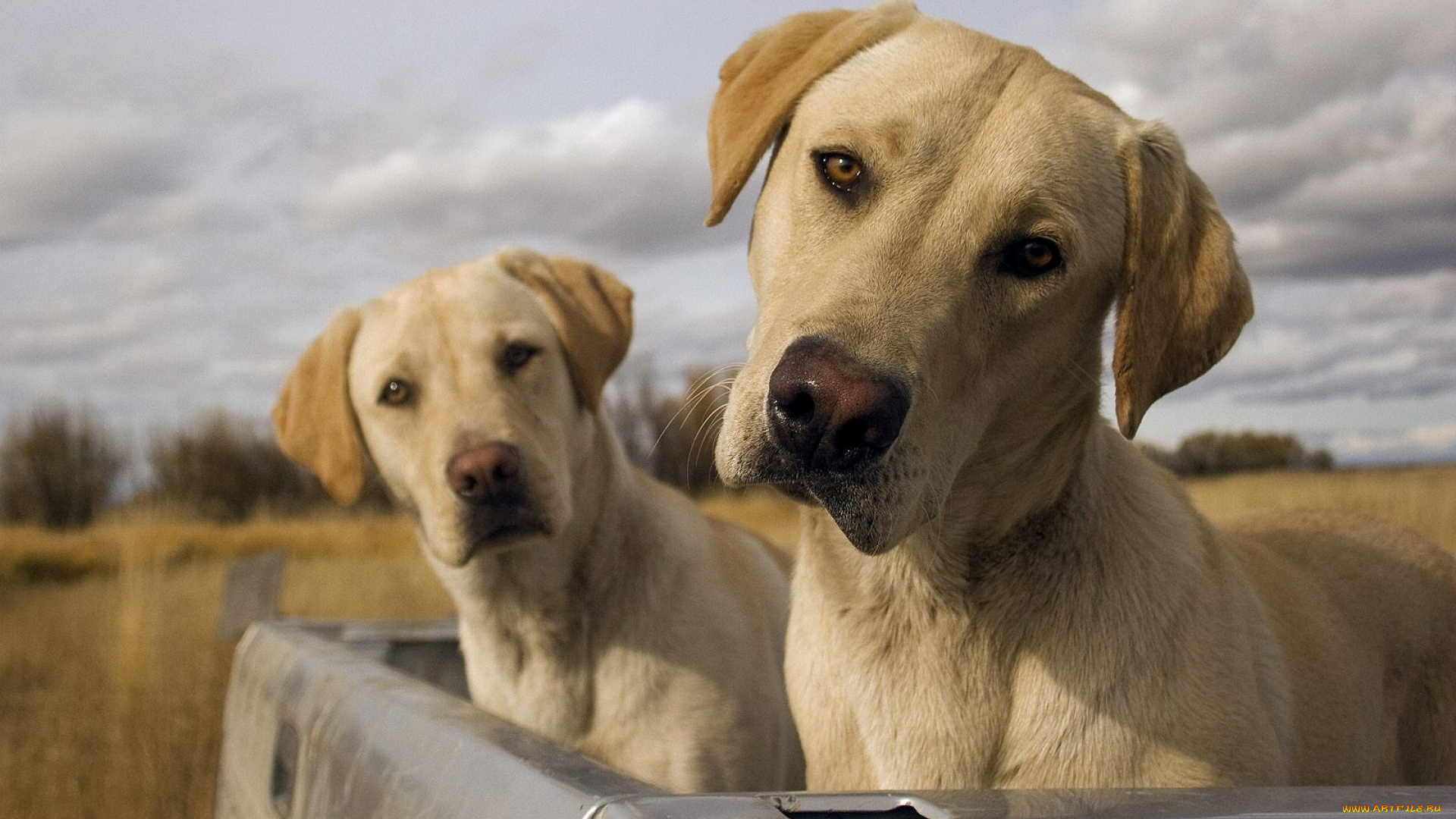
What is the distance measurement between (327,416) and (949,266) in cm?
237

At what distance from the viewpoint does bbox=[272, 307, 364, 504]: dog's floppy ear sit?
3561mm

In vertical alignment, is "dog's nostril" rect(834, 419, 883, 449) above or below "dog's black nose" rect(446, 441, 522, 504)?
above

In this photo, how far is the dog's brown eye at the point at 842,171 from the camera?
198 cm

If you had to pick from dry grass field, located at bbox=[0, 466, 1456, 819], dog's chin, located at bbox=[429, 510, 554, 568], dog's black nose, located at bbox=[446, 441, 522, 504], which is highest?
dog's black nose, located at bbox=[446, 441, 522, 504]

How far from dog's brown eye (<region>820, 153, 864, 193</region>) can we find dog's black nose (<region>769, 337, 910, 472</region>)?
17.6 inches

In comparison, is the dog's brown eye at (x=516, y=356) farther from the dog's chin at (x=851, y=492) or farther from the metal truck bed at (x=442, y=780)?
the dog's chin at (x=851, y=492)

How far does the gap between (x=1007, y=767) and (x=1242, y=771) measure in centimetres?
36

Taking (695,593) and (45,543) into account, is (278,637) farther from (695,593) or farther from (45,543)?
(45,543)

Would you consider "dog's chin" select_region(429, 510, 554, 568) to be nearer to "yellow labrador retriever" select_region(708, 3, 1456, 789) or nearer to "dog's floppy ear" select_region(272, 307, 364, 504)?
"dog's floppy ear" select_region(272, 307, 364, 504)

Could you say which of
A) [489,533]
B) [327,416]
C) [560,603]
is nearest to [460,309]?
[327,416]

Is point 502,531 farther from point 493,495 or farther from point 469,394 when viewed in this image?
point 469,394

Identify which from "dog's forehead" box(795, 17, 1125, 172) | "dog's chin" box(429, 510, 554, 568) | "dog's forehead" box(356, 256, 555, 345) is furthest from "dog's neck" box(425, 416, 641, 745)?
"dog's forehead" box(795, 17, 1125, 172)

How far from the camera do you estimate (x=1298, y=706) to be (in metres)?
2.15

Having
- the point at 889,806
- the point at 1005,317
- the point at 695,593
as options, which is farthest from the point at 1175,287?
the point at 695,593
